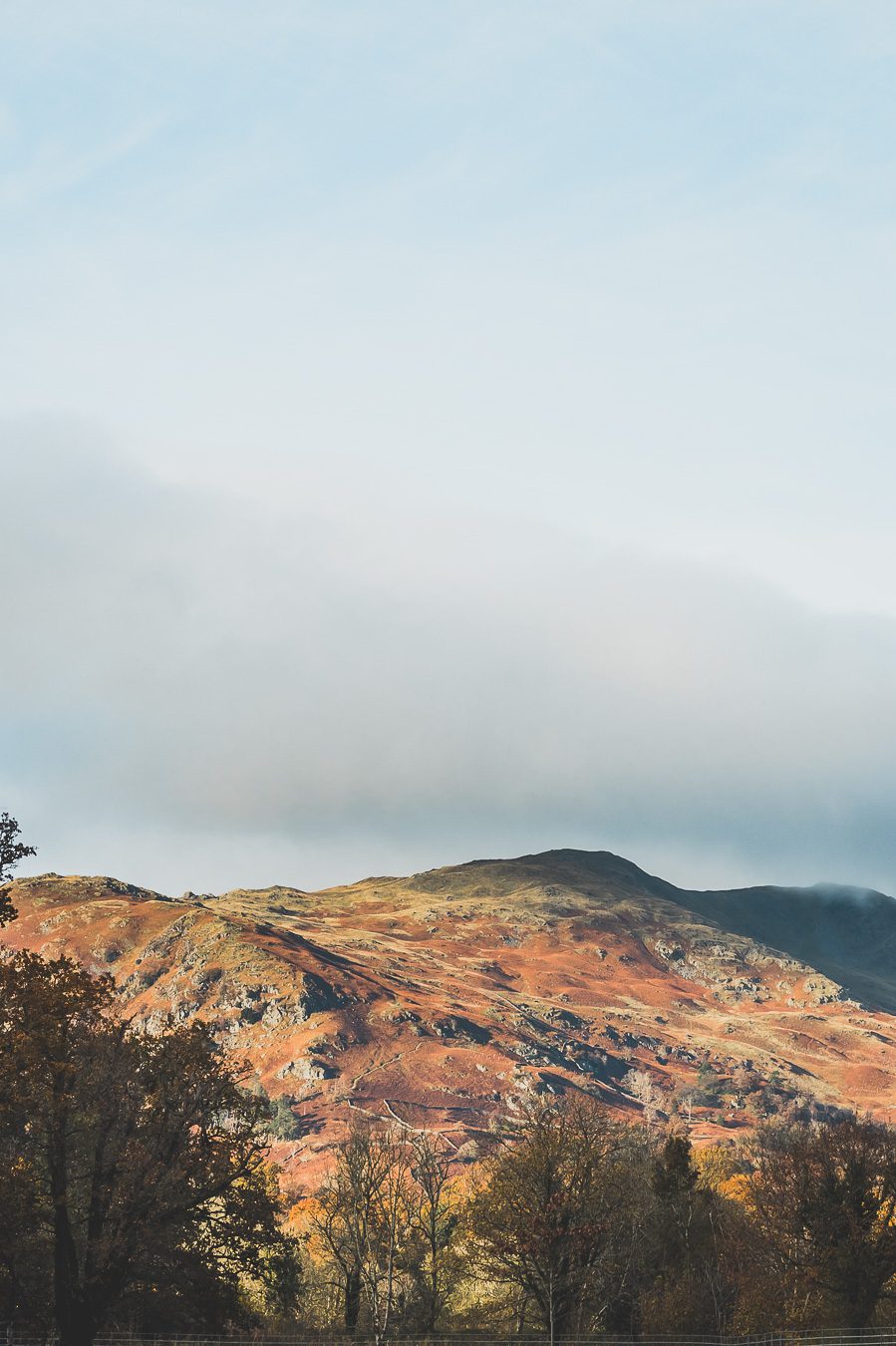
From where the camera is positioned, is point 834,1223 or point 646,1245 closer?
point 834,1223

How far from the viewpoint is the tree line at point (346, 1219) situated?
5016cm

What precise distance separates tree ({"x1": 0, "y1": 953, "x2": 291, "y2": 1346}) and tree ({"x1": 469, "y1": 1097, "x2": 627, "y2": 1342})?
16723 millimetres

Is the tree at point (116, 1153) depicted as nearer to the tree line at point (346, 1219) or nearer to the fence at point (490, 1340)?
the tree line at point (346, 1219)

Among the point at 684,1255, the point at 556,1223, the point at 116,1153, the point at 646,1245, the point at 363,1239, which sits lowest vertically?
the point at 363,1239

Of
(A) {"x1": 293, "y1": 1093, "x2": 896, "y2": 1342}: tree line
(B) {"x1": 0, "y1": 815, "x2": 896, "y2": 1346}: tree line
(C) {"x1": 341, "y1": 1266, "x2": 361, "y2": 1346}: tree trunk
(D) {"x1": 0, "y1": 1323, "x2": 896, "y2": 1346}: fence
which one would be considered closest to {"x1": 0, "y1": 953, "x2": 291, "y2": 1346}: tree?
(B) {"x1": 0, "y1": 815, "x2": 896, "y2": 1346}: tree line

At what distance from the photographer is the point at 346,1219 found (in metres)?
89.1

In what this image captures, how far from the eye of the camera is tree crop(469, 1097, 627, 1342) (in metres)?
68.4

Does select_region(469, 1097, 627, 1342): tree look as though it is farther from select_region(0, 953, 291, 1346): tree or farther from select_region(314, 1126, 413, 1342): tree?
select_region(0, 953, 291, 1346): tree

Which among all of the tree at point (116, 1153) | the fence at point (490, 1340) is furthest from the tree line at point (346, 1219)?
the fence at point (490, 1340)

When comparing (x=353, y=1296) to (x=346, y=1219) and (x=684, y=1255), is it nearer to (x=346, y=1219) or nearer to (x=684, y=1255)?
(x=346, y=1219)

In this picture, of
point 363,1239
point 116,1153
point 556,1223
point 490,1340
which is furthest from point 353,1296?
point 116,1153

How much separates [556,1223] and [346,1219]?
1005 inches

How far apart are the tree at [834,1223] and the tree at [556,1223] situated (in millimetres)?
9180

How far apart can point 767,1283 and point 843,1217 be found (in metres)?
5.65
